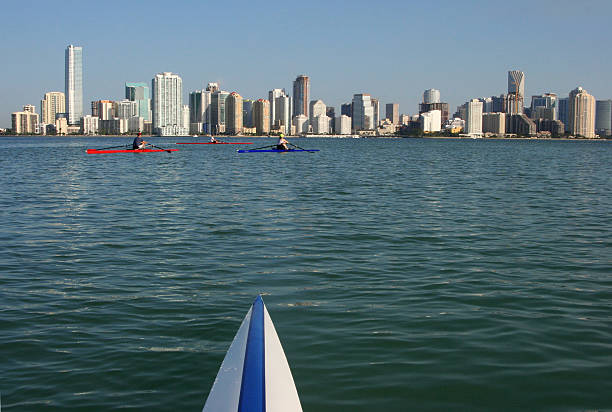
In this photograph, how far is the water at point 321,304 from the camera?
21.2 ft

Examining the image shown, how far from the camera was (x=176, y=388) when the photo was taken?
6359 mm

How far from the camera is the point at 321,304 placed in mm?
9367

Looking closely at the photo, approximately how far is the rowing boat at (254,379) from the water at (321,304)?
3.94 feet

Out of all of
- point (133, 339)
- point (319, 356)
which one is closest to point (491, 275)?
point (319, 356)

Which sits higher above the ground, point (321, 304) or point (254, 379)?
point (254, 379)

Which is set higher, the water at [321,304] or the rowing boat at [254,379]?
the rowing boat at [254,379]

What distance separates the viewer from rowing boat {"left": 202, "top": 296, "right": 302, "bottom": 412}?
4309 mm

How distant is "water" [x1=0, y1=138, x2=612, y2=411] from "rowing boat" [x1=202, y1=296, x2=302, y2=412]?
47.3 inches

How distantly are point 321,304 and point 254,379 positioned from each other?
4.91m

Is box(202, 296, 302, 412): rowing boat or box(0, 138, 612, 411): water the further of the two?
box(0, 138, 612, 411): water

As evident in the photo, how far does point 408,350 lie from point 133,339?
3.52 meters

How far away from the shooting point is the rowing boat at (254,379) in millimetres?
4309

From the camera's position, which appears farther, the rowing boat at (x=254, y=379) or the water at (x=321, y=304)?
the water at (x=321, y=304)

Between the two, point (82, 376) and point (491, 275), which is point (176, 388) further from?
point (491, 275)
